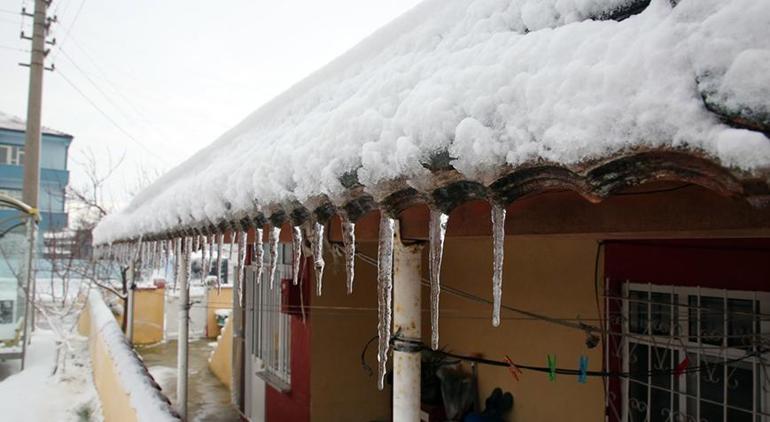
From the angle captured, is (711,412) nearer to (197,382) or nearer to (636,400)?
(636,400)

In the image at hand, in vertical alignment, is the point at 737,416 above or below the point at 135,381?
above

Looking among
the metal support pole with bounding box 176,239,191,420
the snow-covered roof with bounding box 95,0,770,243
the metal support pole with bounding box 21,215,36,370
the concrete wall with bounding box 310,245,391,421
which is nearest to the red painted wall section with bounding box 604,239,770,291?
the snow-covered roof with bounding box 95,0,770,243

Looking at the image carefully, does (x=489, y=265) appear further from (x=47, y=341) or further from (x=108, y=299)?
(x=108, y=299)

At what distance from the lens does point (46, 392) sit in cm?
913

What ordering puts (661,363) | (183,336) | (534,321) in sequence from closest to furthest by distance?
(661,363) → (534,321) → (183,336)

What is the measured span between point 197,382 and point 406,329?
881 cm

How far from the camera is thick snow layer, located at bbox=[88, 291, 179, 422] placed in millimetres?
4528

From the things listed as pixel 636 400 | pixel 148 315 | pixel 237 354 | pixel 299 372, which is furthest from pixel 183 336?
pixel 148 315

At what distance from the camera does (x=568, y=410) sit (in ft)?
14.4

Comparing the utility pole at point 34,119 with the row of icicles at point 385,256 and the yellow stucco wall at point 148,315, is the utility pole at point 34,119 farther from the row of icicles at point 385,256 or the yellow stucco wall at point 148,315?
the row of icicles at point 385,256

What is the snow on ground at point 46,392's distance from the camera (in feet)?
26.3

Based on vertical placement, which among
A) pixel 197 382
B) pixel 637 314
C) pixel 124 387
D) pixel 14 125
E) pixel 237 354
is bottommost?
pixel 197 382

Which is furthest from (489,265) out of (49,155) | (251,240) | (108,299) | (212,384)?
(49,155)

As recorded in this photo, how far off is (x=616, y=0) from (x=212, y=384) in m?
10.3
